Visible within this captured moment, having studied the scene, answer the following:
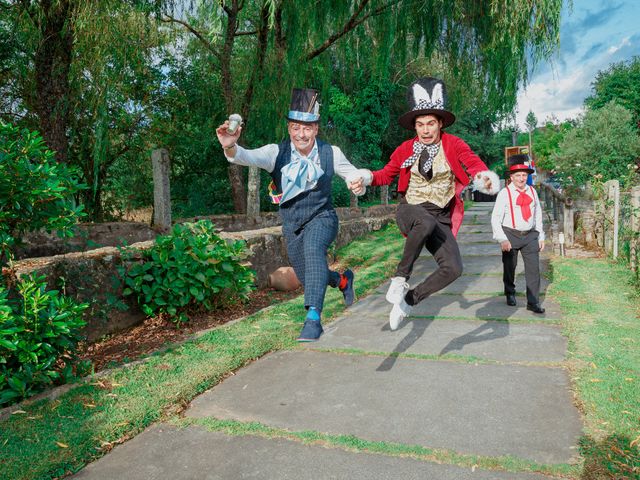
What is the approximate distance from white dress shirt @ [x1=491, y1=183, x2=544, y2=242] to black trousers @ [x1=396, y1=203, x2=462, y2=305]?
6.72ft

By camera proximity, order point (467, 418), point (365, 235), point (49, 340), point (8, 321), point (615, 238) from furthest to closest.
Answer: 1. point (365, 235)
2. point (615, 238)
3. point (49, 340)
4. point (8, 321)
5. point (467, 418)

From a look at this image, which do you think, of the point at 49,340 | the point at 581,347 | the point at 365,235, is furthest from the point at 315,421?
the point at 365,235

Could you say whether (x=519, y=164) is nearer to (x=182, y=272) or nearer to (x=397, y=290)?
(x=397, y=290)

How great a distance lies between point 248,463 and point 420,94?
2.84 metres

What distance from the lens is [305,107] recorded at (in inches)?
156

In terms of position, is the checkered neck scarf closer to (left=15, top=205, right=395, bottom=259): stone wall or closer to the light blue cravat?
the light blue cravat

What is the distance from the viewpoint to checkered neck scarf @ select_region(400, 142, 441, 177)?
416cm

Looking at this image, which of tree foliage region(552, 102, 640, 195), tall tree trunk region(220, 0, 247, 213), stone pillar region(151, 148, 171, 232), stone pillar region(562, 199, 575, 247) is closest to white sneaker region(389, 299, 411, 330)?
stone pillar region(151, 148, 171, 232)

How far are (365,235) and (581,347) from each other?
9103mm

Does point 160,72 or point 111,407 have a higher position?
point 160,72

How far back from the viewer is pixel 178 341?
5.09 meters

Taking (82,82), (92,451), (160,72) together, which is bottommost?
(92,451)

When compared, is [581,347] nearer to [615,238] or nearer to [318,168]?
[318,168]

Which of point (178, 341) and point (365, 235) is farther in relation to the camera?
point (365, 235)
